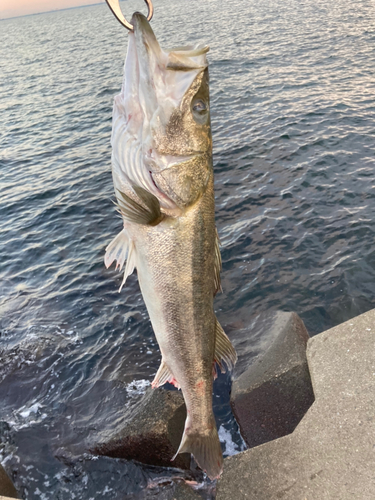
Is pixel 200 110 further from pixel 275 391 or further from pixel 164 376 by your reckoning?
pixel 275 391

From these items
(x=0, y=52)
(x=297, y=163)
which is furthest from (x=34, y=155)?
(x=0, y=52)

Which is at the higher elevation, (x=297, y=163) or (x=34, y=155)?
(x=34, y=155)

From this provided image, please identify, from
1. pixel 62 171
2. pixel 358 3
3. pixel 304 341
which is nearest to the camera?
pixel 304 341

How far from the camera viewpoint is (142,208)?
2926 millimetres

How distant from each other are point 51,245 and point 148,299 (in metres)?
8.43

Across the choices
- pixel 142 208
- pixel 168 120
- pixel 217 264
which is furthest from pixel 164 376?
pixel 168 120

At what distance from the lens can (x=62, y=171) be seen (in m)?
15.0

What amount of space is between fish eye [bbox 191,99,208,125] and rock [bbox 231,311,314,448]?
3859 millimetres

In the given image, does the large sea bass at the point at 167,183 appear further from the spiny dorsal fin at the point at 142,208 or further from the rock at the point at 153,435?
the rock at the point at 153,435

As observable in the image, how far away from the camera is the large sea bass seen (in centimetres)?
282

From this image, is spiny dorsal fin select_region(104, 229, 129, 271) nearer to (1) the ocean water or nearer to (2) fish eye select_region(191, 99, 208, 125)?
(2) fish eye select_region(191, 99, 208, 125)

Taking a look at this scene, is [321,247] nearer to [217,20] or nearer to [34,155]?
[34,155]

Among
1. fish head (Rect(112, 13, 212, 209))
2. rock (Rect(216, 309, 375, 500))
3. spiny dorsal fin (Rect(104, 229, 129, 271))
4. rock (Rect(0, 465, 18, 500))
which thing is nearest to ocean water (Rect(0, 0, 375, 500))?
rock (Rect(0, 465, 18, 500))

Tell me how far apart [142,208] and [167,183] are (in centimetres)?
Answer: 25
